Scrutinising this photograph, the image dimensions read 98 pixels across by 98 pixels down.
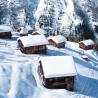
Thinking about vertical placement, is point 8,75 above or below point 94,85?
above

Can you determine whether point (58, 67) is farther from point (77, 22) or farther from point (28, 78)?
point (77, 22)

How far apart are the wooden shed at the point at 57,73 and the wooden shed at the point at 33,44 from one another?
1319cm

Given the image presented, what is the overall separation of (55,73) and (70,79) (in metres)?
2.60

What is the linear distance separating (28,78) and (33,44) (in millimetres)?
14158

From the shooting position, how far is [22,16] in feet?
442

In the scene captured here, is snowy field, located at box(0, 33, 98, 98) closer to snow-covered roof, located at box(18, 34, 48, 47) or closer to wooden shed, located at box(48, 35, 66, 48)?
snow-covered roof, located at box(18, 34, 48, 47)

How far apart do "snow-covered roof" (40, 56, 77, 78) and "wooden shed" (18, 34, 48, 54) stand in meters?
13.2

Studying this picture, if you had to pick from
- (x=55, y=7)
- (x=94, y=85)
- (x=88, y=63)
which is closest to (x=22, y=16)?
(x=55, y=7)

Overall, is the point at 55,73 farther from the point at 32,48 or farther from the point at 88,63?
the point at 88,63

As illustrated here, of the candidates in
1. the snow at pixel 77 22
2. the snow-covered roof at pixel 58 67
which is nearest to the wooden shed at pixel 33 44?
the snow-covered roof at pixel 58 67

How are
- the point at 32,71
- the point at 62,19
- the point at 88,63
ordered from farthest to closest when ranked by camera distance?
1. the point at 62,19
2. the point at 88,63
3. the point at 32,71

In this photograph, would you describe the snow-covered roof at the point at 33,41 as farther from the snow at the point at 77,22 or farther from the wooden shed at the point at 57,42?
the snow at the point at 77,22

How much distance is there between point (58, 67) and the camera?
126 ft

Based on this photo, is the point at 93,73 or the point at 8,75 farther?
the point at 93,73
